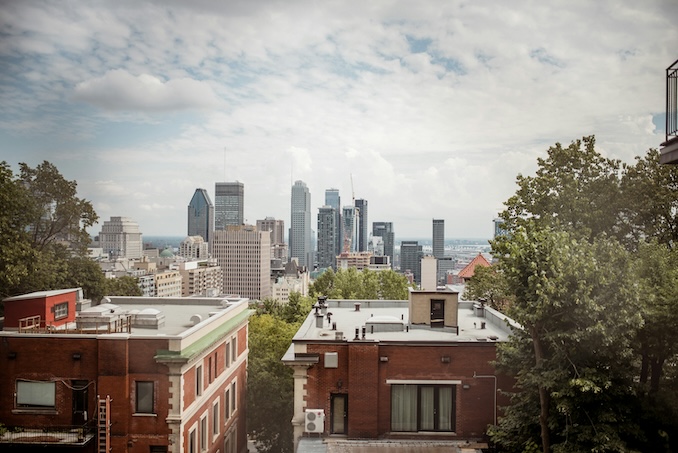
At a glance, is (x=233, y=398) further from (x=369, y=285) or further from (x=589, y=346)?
(x=369, y=285)

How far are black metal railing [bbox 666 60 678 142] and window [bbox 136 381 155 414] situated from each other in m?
13.9

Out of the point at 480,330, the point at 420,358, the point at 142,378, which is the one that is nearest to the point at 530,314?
the point at 420,358

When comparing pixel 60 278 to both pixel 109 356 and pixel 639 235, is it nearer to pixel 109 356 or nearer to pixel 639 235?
pixel 109 356

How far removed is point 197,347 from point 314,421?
163 inches

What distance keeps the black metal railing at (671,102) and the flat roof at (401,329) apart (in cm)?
720

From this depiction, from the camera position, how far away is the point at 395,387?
15.7 metres

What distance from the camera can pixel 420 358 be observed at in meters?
15.6

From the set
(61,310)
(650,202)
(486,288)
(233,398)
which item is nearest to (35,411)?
(61,310)

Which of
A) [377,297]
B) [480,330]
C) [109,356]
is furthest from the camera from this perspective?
[377,297]

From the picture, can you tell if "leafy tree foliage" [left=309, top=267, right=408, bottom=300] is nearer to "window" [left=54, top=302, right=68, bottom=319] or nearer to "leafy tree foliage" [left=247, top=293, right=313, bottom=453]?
"leafy tree foliage" [left=247, top=293, right=313, bottom=453]

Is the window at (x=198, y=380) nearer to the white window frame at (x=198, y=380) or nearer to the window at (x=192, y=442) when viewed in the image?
the white window frame at (x=198, y=380)

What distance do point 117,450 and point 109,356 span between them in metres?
2.63

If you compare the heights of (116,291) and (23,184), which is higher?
(23,184)

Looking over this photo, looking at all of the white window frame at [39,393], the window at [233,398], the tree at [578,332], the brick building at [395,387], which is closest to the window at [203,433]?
the window at [233,398]
